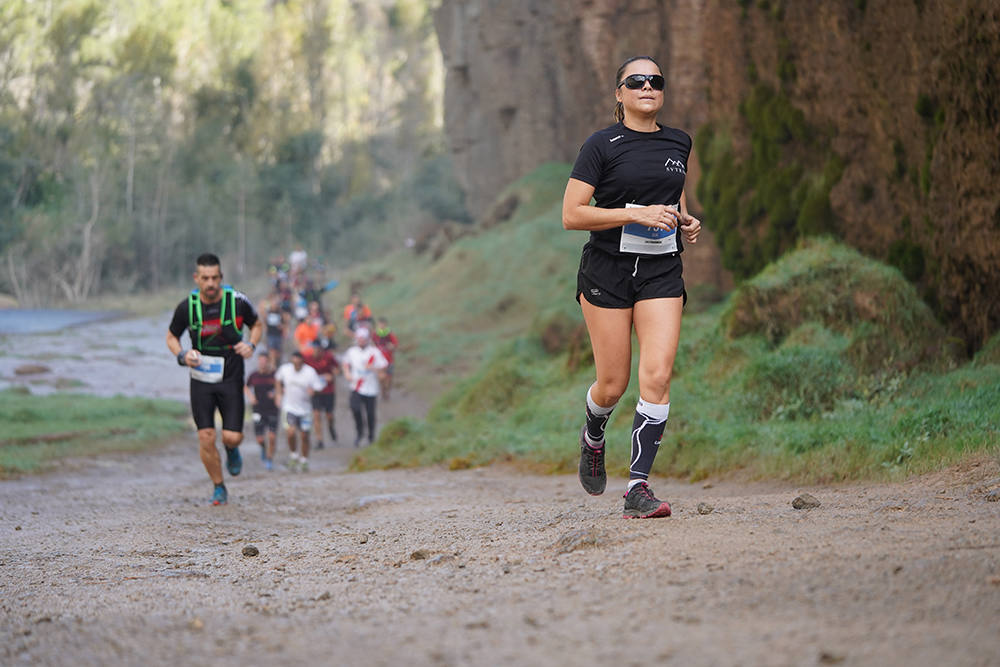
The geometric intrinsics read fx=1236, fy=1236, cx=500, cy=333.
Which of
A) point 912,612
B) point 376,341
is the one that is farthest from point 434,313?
point 912,612

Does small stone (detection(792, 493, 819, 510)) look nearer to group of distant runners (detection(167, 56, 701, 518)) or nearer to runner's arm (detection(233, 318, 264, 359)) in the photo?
group of distant runners (detection(167, 56, 701, 518))

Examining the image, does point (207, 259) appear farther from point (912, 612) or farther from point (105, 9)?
point (105, 9)

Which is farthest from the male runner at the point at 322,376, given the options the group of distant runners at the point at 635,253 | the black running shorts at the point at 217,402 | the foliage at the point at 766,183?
the group of distant runners at the point at 635,253

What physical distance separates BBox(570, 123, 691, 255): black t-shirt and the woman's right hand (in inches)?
6.9

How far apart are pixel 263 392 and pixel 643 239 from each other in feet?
37.8

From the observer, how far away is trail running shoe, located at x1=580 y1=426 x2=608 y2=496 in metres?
6.46

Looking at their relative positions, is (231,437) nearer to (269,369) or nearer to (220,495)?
(220,495)

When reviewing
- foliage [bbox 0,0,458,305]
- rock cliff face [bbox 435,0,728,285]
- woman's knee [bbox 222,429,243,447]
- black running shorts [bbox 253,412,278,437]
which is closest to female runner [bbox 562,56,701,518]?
woman's knee [bbox 222,429,243,447]

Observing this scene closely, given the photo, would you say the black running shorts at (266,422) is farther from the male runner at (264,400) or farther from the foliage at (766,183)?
the foliage at (766,183)

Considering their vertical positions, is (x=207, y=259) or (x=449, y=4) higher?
(x=449, y=4)

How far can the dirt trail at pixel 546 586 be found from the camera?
3473mm

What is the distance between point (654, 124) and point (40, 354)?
82.3ft

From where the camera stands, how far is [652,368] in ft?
19.1

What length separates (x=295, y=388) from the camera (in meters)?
16.1
